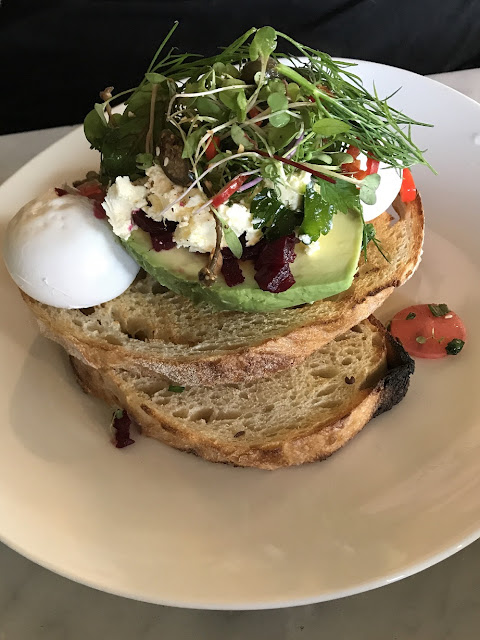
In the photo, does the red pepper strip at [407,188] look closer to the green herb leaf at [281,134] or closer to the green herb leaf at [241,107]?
the green herb leaf at [281,134]

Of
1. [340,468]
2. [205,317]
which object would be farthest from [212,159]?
[340,468]

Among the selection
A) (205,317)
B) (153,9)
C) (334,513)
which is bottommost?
→ (334,513)

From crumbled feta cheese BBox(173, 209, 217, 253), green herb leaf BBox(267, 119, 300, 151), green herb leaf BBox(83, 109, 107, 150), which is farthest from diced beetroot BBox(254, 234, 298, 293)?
green herb leaf BBox(83, 109, 107, 150)

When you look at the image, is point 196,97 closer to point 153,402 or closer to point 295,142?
point 295,142

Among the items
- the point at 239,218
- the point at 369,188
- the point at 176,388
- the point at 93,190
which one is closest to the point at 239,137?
the point at 239,218

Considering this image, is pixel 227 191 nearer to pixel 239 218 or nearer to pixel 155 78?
pixel 239 218

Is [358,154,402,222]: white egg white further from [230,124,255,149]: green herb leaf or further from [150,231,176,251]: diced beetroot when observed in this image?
[150,231,176,251]: diced beetroot

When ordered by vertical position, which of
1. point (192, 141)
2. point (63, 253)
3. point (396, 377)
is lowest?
point (396, 377)
